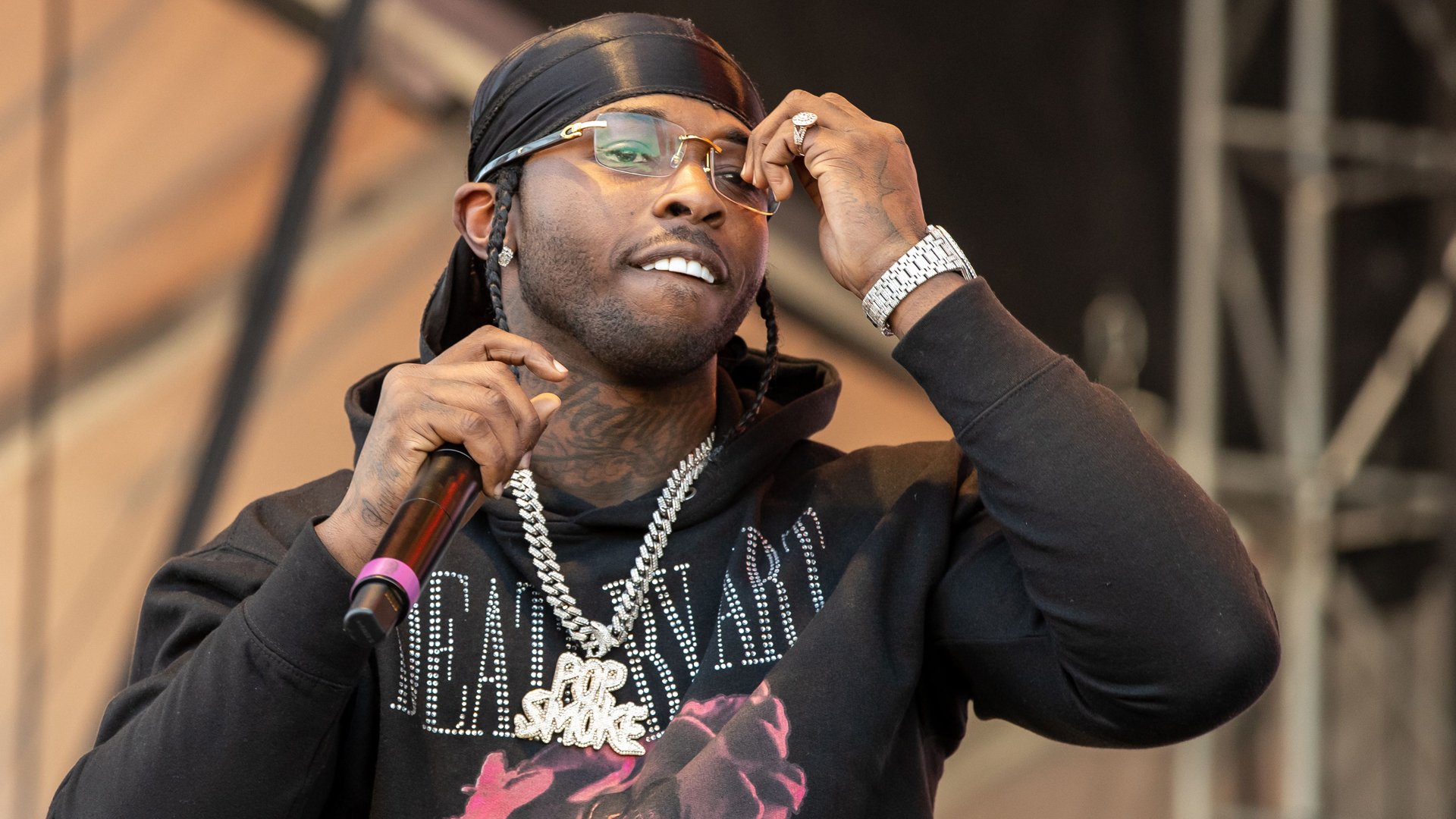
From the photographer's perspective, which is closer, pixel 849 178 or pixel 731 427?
pixel 849 178

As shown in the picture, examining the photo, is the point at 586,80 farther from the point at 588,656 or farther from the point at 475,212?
the point at 588,656

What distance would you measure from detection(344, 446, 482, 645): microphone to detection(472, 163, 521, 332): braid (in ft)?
1.44

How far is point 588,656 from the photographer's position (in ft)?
5.04

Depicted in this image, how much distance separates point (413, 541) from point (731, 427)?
0.62m

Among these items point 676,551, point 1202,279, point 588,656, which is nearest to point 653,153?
point 676,551

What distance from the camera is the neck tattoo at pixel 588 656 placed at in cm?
149

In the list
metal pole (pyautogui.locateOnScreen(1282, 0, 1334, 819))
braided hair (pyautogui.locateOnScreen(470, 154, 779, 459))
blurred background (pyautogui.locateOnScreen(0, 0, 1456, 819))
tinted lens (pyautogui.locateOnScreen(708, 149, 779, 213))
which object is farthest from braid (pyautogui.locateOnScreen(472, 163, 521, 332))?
metal pole (pyautogui.locateOnScreen(1282, 0, 1334, 819))

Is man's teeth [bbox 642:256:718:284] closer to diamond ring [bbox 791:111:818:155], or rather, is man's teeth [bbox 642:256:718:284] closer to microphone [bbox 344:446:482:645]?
diamond ring [bbox 791:111:818:155]

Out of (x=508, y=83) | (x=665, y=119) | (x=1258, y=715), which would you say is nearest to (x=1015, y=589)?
(x=665, y=119)

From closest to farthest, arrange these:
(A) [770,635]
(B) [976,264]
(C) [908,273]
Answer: (C) [908,273] → (A) [770,635] → (B) [976,264]

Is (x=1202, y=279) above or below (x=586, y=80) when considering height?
below

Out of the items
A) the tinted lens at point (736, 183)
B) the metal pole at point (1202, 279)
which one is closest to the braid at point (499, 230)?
the tinted lens at point (736, 183)

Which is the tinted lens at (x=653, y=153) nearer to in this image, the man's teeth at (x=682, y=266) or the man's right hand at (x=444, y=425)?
the man's teeth at (x=682, y=266)

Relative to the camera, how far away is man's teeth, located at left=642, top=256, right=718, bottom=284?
1.58 meters
